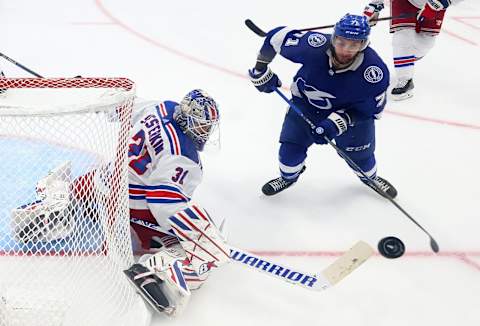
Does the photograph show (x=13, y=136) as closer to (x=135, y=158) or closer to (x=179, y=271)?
(x=135, y=158)

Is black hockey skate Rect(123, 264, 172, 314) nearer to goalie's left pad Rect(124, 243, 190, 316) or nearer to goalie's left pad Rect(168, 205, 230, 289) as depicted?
goalie's left pad Rect(124, 243, 190, 316)

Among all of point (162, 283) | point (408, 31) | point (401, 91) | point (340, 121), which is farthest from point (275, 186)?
point (408, 31)

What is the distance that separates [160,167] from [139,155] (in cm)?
11

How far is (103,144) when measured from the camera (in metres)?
1.65

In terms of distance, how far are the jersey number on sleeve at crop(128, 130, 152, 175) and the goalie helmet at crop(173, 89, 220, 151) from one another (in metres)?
0.14

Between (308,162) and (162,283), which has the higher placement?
(162,283)

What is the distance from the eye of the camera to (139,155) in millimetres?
1966

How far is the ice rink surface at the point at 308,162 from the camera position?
6.58 ft

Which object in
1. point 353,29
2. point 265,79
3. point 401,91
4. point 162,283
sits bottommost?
point 401,91

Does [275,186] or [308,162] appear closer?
[275,186]

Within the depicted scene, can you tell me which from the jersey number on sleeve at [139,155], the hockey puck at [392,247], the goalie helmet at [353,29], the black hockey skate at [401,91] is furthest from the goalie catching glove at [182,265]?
the black hockey skate at [401,91]

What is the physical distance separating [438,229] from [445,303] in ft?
1.53

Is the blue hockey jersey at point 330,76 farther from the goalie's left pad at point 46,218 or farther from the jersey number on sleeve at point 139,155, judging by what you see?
the goalie's left pad at point 46,218

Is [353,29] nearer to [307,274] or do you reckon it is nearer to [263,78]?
[263,78]
